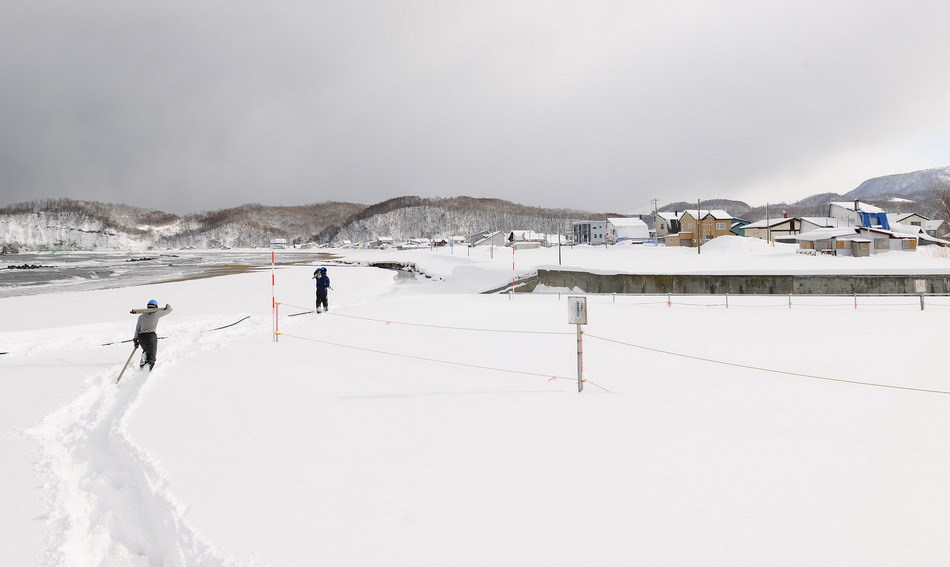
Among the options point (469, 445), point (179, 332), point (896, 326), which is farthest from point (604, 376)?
point (179, 332)

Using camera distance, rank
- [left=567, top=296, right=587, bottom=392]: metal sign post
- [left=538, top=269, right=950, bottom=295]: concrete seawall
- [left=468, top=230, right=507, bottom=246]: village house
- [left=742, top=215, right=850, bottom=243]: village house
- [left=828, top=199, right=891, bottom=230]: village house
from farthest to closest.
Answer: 1. [left=468, top=230, right=507, bottom=246]: village house
2. [left=742, top=215, right=850, bottom=243]: village house
3. [left=828, top=199, right=891, bottom=230]: village house
4. [left=538, top=269, right=950, bottom=295]: concrete seawall
5. [left=567, top=296, right=587, bottom=392]: metal sign post

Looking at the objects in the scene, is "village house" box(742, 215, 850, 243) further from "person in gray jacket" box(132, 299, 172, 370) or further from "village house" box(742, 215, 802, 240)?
"person in gray jacket" box(132, 299, 172, 370)

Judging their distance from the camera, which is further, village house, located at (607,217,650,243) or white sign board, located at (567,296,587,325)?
village house, located at (607,217,650,243)

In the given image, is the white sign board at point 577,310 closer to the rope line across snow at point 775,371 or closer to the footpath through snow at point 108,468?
the rope line across snow at point 775,371

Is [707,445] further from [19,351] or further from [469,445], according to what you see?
[19,351]

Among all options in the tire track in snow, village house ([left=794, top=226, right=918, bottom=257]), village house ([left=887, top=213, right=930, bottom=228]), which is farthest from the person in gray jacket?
village house ([left=887, top=213, right=930, bottom=228])

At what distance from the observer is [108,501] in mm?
4277

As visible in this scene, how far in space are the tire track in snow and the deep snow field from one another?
2 centimetres

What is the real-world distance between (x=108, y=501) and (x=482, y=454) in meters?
3.43

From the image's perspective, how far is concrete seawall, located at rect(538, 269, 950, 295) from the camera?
23672 millimetres

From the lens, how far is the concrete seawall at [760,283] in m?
23.7

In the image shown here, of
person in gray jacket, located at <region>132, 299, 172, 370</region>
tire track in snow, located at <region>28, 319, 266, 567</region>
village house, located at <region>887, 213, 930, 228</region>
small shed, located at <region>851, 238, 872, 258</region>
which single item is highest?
village house, located at <region>887, 213, 930, 228</region>

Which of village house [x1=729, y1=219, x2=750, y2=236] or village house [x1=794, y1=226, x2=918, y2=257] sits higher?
village house [x1=729, y1=219, x2=750, y2=236]

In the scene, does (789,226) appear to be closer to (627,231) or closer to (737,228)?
(737,228)
